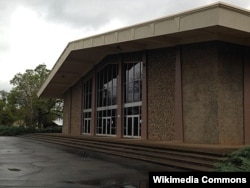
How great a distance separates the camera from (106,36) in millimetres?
24938

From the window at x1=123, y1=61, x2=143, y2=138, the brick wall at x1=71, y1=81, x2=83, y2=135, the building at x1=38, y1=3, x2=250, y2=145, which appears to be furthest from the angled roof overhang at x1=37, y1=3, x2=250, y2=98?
the brick wall at x1=71, y1=81, x2=83, y2=135

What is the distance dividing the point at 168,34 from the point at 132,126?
9.29 meters

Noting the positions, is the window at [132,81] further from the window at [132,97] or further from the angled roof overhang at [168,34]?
the angled roof overhang at [168,34]

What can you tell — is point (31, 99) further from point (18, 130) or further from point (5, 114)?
point (5, 114)

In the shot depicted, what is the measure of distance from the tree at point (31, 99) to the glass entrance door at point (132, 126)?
91.9 ft

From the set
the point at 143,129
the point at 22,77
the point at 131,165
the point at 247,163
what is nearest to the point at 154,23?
the point at 143,129

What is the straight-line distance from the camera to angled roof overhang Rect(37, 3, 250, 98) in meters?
17.3

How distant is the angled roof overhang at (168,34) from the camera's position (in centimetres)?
1734

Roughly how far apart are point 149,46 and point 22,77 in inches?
1346

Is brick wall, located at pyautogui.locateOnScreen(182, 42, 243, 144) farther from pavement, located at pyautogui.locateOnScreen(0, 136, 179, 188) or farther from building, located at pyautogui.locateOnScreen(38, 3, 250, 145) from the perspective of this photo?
pavement, located at pyautogui.locateOnScreen(0, 136, 179, 188)

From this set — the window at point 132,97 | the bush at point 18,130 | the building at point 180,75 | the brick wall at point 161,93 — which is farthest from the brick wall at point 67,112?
the brick wall at point 161,93

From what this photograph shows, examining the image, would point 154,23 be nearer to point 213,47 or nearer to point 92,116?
point 213,47

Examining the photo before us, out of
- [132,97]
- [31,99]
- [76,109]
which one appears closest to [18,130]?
[31,99]

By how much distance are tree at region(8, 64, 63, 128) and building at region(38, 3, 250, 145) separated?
23793 millimetres
